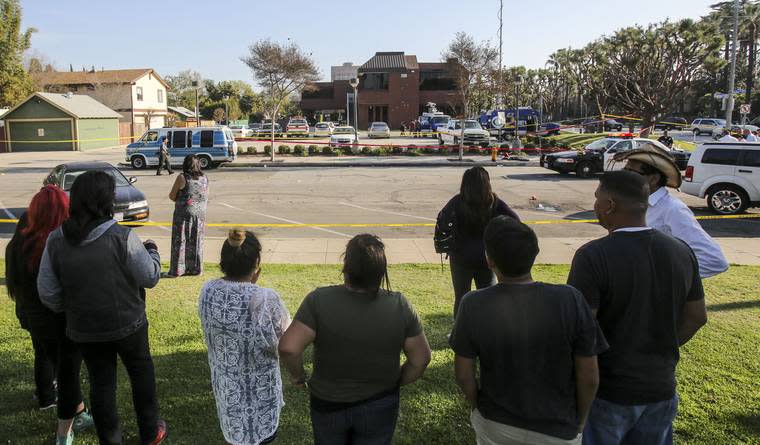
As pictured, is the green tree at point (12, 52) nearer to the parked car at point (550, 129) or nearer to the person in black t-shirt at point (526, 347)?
the parked car at point (550, 129)

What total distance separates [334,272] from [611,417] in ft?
20.3

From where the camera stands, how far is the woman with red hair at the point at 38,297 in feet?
12.2

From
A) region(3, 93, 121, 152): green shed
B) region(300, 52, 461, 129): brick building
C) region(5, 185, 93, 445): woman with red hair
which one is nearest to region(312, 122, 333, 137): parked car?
region(300, 52, 461, 129): brick building

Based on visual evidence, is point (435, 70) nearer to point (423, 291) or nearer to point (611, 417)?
point (423, 291)

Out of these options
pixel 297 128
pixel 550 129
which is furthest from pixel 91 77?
pixel 550 129

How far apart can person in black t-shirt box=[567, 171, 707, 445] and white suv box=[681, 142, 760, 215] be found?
13.6 m

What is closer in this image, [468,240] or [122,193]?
[468,240]

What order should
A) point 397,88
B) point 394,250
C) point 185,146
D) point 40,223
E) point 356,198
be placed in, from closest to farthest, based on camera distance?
point 40,223, point 394,250, point 356,198, point 185,146, point 397,88

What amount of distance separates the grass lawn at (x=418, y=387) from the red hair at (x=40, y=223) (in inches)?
50.6

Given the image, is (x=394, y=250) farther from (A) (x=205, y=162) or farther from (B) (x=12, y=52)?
(B) (x=12, y=52)

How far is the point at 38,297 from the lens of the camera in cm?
377

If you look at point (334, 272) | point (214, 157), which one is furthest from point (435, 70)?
point (334, 272)

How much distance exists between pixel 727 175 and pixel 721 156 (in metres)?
0.53

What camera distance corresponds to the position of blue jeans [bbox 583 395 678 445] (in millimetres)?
2730
